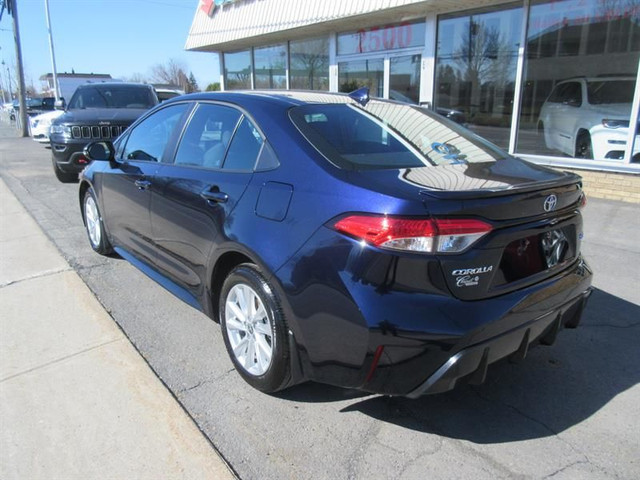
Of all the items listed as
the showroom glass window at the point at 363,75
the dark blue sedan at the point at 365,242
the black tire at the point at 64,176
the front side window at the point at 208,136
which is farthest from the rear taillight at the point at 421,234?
the showroom glass window at the point at 363,75

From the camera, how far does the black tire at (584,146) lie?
26.9 ft

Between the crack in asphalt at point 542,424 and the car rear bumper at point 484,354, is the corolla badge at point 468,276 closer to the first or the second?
the car rear bumper at point 484,354

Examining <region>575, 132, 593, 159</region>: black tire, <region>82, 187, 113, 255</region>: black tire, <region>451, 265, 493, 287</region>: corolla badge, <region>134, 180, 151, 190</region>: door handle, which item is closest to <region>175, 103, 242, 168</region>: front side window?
<region>134, 180, 151, 190</region>: door handle

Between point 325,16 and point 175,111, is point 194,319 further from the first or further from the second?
point 325,16

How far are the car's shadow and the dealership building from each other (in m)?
3.74

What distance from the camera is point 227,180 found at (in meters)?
2.92

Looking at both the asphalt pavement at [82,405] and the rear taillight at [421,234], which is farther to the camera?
the asphalt pavement at [82,405]

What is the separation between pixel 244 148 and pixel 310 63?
1118 cm

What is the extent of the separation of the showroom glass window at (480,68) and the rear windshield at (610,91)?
1.32m

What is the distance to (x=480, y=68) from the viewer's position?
9.80 m

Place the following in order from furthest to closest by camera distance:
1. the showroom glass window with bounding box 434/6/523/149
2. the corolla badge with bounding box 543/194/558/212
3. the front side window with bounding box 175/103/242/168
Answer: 1. the showroom glass window with bounding box 434/6/523/149
2. the front side window with bounding box 175/103/242/168
3. the corolla badge with bounding box 543/194/558/212

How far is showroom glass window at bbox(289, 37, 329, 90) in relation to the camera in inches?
502

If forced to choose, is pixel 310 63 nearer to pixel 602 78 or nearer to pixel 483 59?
pixel 483 59

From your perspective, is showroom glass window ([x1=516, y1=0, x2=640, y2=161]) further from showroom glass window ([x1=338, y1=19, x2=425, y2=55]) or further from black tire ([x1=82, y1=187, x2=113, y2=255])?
black tire ([x1=82, y1=187, x2=113, y2=255])
